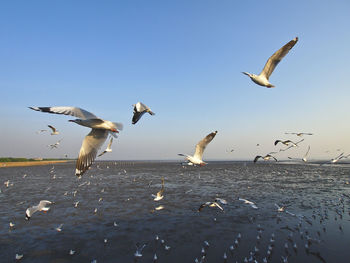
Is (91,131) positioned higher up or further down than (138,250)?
higher up

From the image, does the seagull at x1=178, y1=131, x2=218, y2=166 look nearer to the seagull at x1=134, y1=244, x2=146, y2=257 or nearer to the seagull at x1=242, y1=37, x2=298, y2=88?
the seagull at x1=242, y1=37, x2=298, y2=88

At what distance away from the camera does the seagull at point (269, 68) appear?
8.49 m

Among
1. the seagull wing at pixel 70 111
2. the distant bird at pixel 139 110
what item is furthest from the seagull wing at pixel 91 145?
the seagull wing at pixel 70 111

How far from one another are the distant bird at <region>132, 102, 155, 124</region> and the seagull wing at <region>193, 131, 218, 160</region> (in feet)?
11.3

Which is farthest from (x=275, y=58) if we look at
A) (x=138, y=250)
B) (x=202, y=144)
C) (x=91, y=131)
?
(x=138, y=250)

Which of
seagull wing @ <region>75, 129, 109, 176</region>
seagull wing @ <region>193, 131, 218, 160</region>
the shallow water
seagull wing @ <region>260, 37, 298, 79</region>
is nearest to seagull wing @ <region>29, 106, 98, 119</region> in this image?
seagull wing @ <region>75, 129, 109, 176</region>

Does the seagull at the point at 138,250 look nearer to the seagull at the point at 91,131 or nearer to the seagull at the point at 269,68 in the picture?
the seagull at the point at 91,131

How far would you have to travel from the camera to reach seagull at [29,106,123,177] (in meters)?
6.24

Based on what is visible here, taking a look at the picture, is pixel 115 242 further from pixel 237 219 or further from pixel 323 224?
pixel 323 224

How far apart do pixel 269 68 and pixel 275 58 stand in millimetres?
475

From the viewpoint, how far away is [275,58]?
8.79 metres

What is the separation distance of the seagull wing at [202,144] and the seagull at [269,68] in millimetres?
2583

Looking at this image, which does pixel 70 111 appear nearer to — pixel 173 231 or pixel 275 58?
pixel 275 58

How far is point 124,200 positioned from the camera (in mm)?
23578
